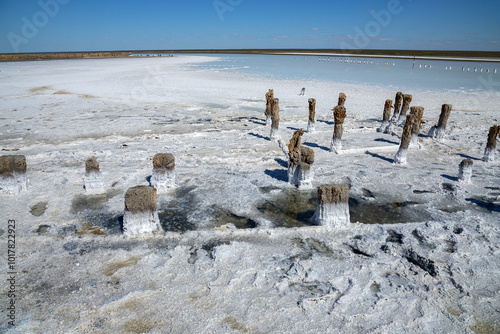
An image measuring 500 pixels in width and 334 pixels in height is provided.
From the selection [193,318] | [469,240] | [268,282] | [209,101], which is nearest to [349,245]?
[268,282]

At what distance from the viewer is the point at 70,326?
9.96 feet

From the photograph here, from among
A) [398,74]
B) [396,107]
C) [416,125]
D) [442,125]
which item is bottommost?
[442,125]

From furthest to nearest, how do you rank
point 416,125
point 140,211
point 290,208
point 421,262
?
point 416,125
point 290,208
point 140,211
point 421,262

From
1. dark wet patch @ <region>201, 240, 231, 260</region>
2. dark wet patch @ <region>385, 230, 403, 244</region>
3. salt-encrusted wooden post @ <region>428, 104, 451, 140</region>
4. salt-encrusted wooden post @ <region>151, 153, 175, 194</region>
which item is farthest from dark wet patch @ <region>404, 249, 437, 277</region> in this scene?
salt-encrusted wooden post @ <region>428, 104, 451, 140</region>

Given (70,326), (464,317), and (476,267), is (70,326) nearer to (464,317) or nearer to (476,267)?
(464,317)

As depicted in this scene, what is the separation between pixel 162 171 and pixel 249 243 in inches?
97.5

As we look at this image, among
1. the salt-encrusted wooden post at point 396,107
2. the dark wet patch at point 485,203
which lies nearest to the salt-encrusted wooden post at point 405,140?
the dark wet patch at point 485,203

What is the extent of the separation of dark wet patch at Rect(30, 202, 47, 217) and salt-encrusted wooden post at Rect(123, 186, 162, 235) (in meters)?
1.71

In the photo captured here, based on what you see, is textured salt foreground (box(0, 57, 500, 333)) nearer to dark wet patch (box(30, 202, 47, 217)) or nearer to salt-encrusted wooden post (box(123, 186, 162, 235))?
dark wet patch (box(30, 202, 47, 217))

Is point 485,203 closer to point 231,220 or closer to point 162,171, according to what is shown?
point 231,220

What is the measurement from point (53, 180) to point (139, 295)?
4.13 metres

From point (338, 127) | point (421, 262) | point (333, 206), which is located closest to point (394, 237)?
point (421, 262)

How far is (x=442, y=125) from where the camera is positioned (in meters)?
9.88

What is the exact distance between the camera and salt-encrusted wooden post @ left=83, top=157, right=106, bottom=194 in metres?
5.88
